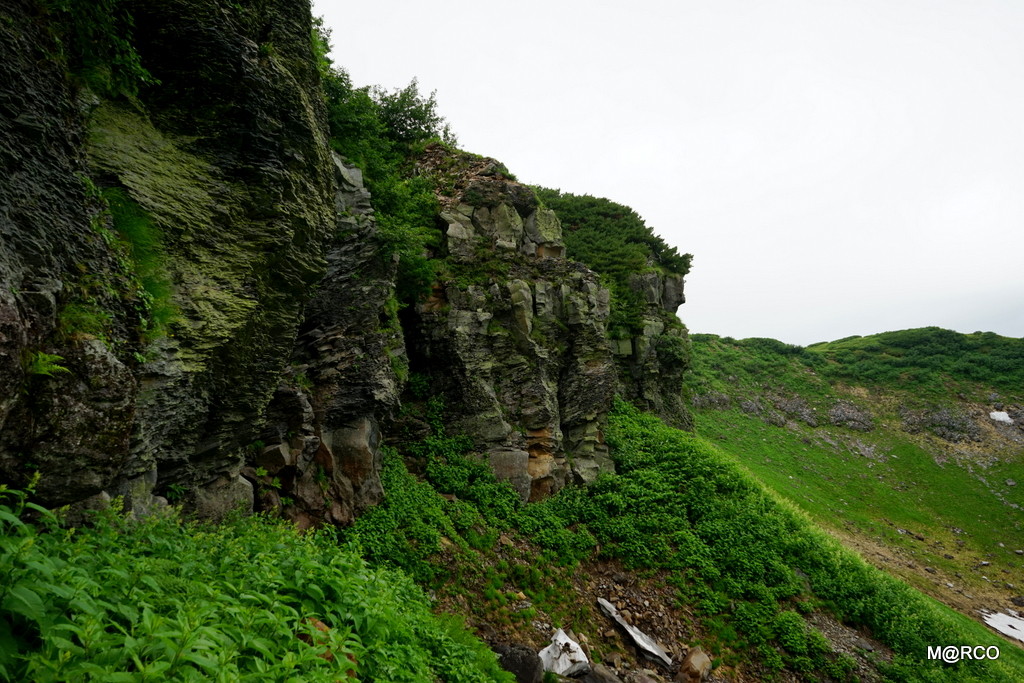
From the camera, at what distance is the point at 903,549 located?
24.5 m

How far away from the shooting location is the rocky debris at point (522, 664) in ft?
29.0

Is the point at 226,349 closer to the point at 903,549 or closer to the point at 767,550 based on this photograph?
the point at 767,550

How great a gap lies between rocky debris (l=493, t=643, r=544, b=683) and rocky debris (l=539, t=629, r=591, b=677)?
57 centimetres

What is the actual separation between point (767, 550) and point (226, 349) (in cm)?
1760

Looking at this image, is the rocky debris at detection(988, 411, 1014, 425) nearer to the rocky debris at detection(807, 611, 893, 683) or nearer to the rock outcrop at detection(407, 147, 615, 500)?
the rocky debris at detection(807, 611, 893, 683)

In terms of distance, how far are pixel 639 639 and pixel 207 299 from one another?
1346cm

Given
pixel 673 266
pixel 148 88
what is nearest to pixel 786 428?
pixel 673 266

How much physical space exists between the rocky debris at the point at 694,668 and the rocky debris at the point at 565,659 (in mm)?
3035

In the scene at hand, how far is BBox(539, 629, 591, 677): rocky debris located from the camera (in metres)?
9.69

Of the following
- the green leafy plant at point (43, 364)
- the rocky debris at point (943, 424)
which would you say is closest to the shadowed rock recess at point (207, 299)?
the green leafy plant at point (43, 364)

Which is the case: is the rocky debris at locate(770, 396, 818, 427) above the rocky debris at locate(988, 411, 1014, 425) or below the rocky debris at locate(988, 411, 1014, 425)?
below

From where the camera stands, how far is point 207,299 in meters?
7.16

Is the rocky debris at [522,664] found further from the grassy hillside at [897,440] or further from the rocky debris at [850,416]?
the rocky debris at [850,416]

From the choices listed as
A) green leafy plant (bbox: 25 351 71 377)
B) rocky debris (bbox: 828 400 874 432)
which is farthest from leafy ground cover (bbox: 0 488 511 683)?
rocky debris (bbox: 828 400 874 432)
